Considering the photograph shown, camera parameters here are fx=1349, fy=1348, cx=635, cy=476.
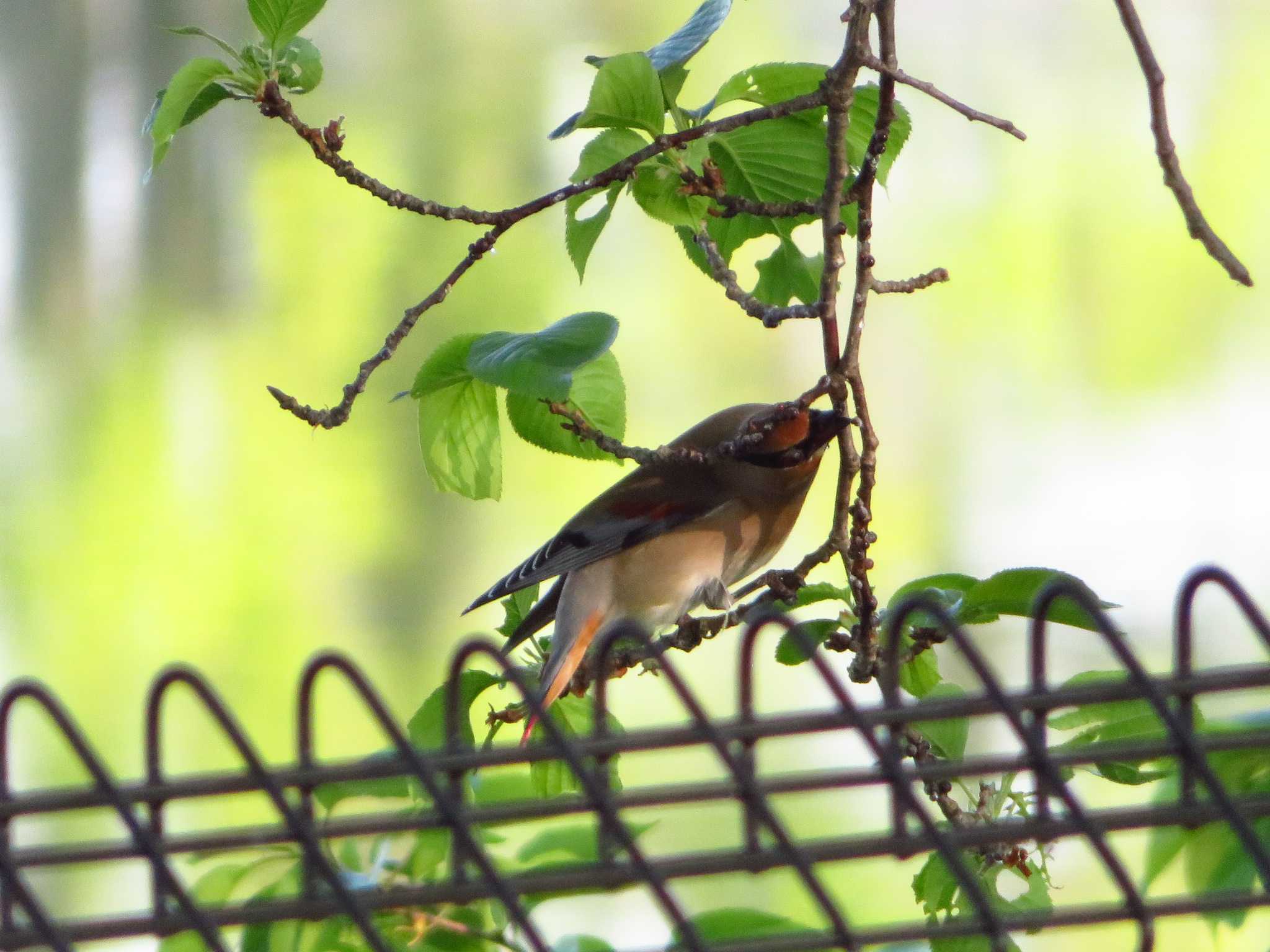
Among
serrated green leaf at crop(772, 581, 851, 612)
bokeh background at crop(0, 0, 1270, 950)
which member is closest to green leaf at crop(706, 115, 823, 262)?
serrated green leaf at crop(772, 581, 851, 612)

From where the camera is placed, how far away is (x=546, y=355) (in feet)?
2.40

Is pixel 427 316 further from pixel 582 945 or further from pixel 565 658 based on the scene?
pixel 582 945

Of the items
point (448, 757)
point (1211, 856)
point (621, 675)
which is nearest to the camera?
point (448, 757)

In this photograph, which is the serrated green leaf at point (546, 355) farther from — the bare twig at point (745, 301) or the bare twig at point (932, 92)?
the bare twig at point (932, 92)

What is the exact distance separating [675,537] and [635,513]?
52mm

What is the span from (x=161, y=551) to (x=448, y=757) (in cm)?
185

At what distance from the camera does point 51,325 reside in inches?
84.6

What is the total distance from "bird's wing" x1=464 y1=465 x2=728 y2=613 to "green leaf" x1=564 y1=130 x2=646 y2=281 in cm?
52

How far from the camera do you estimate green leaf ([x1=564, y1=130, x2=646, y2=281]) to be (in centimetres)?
81

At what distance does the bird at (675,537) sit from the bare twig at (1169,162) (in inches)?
26.8

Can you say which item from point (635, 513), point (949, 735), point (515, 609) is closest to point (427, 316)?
point (635, 513)

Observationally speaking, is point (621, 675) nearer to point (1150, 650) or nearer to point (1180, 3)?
point (1150, 650)

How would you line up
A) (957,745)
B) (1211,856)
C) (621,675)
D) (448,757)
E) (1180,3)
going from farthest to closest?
(1180,3)
(621,675)
(957,745)
(1211,856)
(448,757)

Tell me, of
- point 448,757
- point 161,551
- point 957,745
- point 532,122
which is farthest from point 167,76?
point 448,757
